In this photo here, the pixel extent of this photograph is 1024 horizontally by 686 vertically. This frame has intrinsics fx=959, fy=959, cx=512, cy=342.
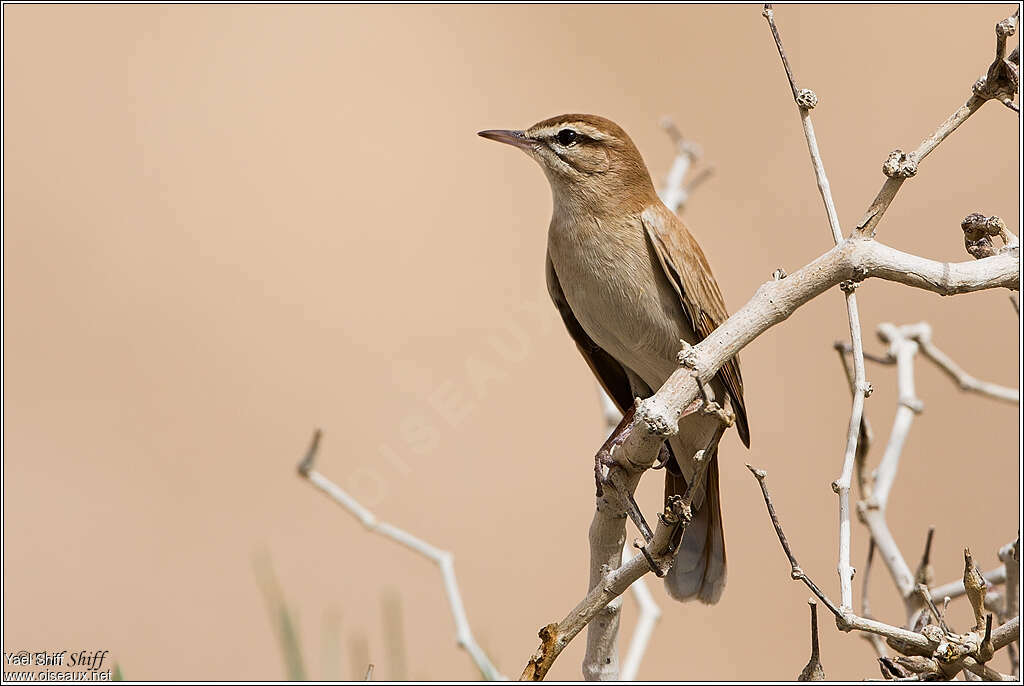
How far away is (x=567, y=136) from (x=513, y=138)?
126mm

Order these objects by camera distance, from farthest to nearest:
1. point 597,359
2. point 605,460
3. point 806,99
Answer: point 597,359, point 605,460, point 806,99

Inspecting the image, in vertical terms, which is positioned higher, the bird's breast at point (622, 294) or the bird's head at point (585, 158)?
the bird's head at point (585, 158)

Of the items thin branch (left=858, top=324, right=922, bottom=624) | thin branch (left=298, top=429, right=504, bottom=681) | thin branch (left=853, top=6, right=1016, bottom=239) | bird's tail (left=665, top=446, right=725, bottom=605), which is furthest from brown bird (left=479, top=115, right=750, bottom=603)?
thin branch (left=853, top=6, right=1016, bottom=239)

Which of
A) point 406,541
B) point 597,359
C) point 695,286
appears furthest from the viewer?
point 597,359

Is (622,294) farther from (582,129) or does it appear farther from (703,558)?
(703,558)

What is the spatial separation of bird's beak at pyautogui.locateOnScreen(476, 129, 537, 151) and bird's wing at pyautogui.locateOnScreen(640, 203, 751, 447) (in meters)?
0.36

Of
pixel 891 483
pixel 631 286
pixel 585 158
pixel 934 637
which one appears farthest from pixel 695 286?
pixel 934 637

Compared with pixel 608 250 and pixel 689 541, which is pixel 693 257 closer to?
pixel 608 250

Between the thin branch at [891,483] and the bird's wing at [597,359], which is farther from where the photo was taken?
the bird's wing at [597,359]

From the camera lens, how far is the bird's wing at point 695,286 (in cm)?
200

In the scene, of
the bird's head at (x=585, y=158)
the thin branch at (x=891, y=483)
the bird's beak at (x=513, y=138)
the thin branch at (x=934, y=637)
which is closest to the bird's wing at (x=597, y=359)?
the bird's head at (x=585, y=158)

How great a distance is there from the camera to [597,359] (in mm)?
2189

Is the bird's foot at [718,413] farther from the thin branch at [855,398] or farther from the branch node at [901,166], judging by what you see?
the branch node at [901,166]

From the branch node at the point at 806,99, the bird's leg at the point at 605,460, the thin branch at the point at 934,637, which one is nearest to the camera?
the thin branch at the point at 934,637
